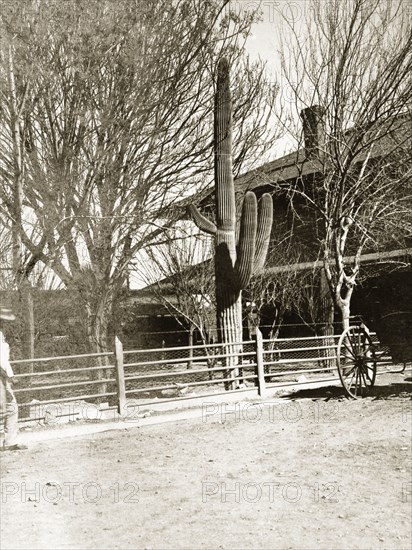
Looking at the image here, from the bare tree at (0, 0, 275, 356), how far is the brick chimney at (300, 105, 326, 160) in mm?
2318

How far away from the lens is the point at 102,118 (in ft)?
37.4

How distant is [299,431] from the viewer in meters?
8.33

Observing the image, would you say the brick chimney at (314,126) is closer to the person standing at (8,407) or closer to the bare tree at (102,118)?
the bare tree at (102,118)

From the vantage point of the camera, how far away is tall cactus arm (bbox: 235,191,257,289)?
11633mm

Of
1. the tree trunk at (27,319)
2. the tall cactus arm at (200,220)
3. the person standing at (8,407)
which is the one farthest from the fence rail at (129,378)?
the tall cactus arm at (200,220)

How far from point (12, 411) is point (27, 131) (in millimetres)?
6006

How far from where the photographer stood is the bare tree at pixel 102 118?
1038 centimetres

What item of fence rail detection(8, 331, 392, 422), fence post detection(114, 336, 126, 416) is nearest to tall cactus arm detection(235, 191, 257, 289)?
fence rail detection(8, 331, 392, 422)

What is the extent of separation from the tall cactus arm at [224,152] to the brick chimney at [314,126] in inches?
121

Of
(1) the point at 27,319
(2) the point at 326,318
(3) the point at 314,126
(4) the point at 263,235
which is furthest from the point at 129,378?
(2) the point at 326,318

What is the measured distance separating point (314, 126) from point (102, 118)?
6832mm

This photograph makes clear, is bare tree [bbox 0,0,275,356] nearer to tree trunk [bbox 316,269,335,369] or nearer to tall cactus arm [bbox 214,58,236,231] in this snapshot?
tall cactus arm [bbox 214,58,236,231]

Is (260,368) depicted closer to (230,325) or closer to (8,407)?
(230,325)

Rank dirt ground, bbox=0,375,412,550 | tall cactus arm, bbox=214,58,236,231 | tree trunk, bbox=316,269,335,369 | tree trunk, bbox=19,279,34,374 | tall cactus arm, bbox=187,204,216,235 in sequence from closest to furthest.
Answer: dirt ground, bbox=0,375,412,550 → tree trunk, bbox=19,279,34,374 → tall cactus arm, bbox=187,204,216,235 → tall cactus arm, bbox=214,58,236,231 → tree trunk, bbox=316,269,335,369
